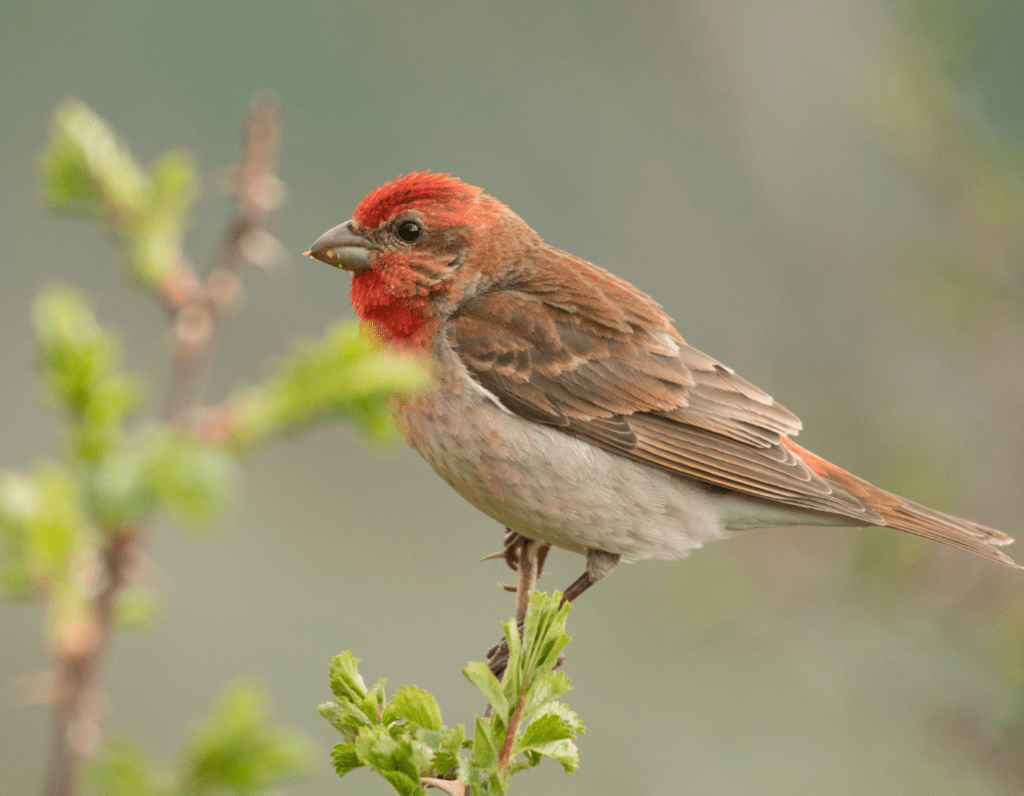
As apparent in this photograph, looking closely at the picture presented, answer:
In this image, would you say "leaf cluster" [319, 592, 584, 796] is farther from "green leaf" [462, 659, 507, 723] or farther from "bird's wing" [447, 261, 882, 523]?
"bird's wing" [447, 261, 882, 523]

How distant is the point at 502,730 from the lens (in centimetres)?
137

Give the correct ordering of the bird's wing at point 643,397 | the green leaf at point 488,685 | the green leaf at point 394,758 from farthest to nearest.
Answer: the bird's wing at point 643,397, the green leaf at point 394,758, the green leaf at point 488,685

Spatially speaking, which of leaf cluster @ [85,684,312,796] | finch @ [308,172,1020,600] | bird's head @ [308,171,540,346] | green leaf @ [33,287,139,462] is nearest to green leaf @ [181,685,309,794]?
leaf cluster @ [85,684,312,796]

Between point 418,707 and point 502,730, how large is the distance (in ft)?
0.40

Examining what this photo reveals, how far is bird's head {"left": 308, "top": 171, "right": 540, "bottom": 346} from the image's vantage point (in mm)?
2840

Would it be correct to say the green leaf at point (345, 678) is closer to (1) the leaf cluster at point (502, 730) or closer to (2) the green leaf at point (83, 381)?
(1) the leaf cluster at point (502, 730)

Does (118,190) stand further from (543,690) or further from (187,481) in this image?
(543,690)

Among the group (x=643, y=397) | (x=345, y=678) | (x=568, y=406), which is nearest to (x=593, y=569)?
(x=568, y=406)

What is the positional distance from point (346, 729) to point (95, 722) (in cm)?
43

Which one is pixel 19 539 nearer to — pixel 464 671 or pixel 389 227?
pixel 464 671

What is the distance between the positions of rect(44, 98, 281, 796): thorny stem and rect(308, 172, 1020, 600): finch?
1.15 m

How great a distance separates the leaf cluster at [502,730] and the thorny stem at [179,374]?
1.24 feet

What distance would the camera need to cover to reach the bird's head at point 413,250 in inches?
112

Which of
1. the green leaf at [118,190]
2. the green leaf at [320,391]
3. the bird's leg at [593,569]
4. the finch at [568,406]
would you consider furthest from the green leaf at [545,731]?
the bird's leg at [593,569]
